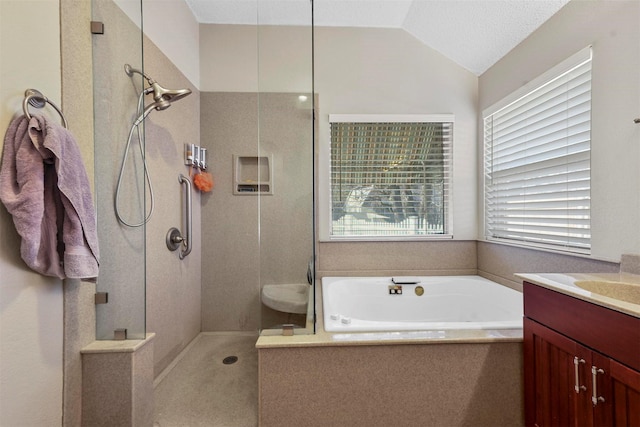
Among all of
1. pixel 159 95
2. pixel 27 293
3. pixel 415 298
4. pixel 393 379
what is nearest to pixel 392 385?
pixel 393 379

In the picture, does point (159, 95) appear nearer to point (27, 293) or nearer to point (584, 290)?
point (27, 293)

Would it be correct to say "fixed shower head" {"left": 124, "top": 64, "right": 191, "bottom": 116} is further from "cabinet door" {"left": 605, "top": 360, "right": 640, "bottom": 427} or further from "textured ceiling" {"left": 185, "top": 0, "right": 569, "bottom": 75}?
"cabinet door" {"left": 605, "top": 360, "right": 640, "bottom": 427}

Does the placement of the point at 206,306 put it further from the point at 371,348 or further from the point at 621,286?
the point at 621,286

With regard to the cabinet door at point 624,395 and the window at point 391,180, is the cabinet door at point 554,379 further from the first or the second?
the window at point 391,180

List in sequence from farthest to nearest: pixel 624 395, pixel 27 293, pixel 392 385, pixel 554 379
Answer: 1. pixel 392 385
2. pixel 554 379
3. pixel 27 293
4. pixel 624 395

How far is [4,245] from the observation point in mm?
940

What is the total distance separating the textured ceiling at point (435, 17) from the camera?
1712 mm

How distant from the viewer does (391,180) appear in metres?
2.54

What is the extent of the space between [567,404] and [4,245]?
218 cm

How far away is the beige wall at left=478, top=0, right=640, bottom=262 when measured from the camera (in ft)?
4.29

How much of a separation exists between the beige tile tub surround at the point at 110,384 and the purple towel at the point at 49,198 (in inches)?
14.2

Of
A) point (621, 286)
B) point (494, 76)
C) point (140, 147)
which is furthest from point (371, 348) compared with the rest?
point (494, 76)

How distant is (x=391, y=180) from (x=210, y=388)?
2.14 metres

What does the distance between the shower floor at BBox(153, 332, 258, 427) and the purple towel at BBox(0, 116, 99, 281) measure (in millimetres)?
952
